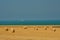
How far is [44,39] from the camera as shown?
9.84m

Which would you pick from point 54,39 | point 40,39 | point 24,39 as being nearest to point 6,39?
point 24,39

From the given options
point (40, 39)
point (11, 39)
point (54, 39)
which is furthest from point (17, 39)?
point (54, 39)

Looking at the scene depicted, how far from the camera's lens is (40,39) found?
9844 millimetres

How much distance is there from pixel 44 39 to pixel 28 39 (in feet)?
2.64

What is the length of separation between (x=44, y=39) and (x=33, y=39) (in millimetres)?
549

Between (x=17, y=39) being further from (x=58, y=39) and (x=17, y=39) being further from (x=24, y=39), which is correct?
(x=58, y=39)

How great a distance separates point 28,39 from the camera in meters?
9.96

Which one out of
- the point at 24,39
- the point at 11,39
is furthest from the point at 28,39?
the point at 11,39

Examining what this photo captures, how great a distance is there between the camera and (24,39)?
32.4ft

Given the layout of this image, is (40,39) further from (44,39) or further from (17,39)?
(17,39)

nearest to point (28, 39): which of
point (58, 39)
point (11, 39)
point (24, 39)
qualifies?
point (24, 39)

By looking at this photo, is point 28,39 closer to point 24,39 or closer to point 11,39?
point 24,39

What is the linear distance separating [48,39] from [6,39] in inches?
81.9

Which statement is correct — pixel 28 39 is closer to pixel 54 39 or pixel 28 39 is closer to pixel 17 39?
pixel 17 39
